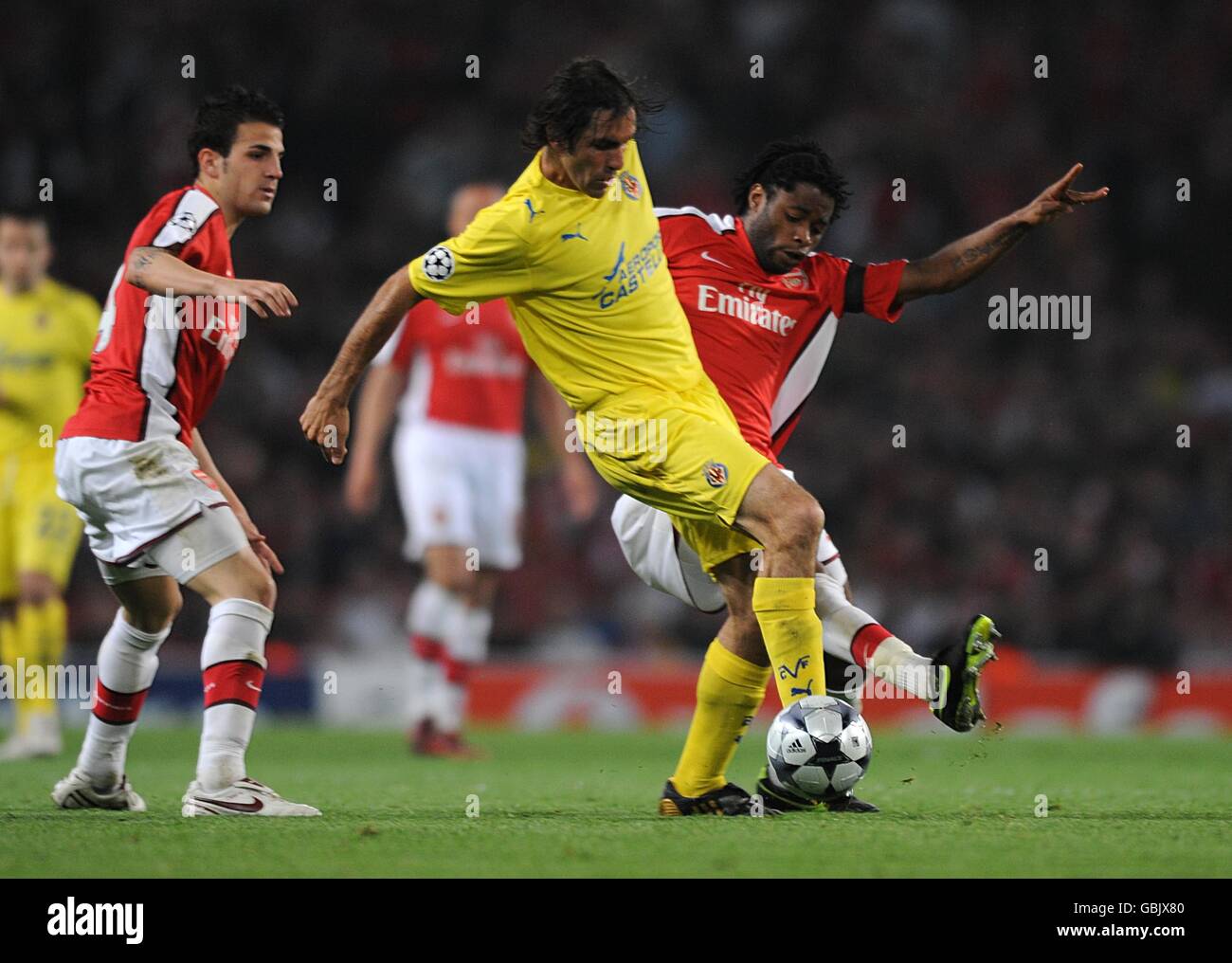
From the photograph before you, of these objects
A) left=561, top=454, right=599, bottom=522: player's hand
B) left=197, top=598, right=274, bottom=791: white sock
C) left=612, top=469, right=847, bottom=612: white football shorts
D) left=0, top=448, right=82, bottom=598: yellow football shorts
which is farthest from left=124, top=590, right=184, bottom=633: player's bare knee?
left=561, top=454, right=599, bottom=522: player's hand

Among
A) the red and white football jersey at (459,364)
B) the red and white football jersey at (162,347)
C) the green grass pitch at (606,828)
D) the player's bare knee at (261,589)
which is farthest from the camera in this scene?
the red and white football jersey at (459,364)

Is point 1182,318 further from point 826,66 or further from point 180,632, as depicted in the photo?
point 180,632

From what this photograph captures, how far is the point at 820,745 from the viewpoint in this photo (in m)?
4.61

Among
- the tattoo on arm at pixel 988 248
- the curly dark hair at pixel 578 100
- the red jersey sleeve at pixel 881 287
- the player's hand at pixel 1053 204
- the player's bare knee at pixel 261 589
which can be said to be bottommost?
the player's bare knee at pixel 261 589

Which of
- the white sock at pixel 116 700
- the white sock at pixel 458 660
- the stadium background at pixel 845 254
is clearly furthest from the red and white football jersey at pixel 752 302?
the stadium background at pixel 845 254

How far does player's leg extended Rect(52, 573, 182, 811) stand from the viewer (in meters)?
5.21

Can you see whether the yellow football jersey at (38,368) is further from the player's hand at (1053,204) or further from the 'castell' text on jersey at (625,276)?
the player's hand at (1053,204)

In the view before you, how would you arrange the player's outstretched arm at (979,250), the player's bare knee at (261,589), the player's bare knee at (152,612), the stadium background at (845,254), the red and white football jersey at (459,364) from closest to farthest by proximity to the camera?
the player's bare knee at (261,589)
the player's bare knee at (152,612)
the player's outstretched arm at (979,250)
the red and white football jersey at (459,364)
the stadium background at (845,254)

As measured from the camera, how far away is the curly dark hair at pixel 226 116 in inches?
207

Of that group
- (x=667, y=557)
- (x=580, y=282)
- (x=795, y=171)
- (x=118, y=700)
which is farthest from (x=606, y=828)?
(x=795, y=171)

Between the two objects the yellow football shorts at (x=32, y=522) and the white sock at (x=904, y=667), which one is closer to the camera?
the white sock at (x=904, y=667)

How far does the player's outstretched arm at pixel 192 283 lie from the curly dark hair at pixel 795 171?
1.63 m

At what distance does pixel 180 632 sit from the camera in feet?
41.7

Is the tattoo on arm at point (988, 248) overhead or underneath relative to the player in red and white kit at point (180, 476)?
overhead
